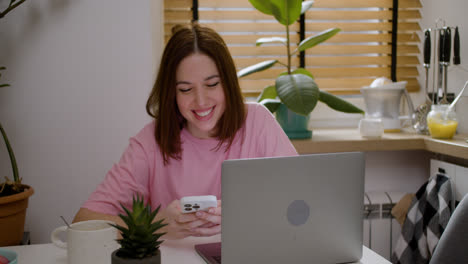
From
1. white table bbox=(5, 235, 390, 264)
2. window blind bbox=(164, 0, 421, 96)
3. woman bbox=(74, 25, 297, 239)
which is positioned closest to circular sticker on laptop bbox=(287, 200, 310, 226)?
white table bbox=(5, 235, 390, 264)

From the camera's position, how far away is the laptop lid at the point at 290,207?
0.85 m

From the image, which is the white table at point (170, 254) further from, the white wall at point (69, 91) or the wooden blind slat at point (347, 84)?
the wooden blind slat at point (347, 84)

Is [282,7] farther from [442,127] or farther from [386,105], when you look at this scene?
[442,127]

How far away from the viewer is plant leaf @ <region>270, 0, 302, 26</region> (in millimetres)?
2094

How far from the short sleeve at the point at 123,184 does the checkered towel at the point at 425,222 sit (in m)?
1.20

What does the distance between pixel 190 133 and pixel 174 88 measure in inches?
7.0

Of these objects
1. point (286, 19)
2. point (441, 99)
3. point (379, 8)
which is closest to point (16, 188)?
point (286, 19)

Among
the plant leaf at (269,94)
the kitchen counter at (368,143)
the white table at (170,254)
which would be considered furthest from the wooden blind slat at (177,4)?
the white table at (170,254)

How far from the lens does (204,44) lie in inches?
57.8

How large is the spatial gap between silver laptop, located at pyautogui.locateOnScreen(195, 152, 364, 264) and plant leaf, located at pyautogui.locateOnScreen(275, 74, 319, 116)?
99cm

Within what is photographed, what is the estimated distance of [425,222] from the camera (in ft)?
6.50

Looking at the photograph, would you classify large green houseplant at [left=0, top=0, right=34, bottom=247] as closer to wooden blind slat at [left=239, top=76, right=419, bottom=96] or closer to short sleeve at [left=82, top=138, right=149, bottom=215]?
short sleeve at [left=82, top=138, right=149, bottom=215]

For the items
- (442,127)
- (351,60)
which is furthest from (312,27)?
(442,127)

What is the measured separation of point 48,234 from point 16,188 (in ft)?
1.34
